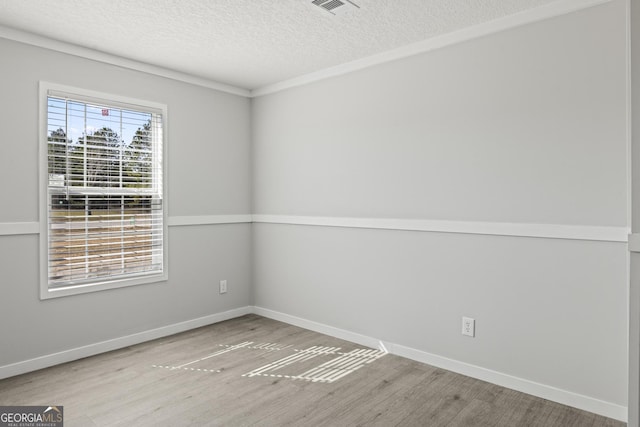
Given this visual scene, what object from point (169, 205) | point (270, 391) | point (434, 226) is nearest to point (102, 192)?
point (169, 205)

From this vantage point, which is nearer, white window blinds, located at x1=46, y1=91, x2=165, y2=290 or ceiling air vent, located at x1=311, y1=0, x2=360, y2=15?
ceiling air vent, located at x1=311, y1=0, x2=360, y2=15

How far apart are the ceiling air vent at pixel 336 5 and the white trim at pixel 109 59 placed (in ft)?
5.95

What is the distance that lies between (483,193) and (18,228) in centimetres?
319

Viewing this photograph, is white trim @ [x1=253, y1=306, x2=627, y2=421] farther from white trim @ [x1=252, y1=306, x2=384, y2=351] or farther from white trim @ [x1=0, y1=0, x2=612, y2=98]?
white trim @ [x1=0, y1=0, x2=612, y2=98]

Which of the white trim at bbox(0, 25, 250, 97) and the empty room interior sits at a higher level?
the white trim at bbox(0, 25, 250, 97)

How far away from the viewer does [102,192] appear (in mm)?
3340

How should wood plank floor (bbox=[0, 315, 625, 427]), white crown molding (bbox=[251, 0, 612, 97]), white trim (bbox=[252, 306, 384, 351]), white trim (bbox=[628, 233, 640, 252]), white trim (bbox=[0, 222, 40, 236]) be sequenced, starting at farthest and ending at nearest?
white trim (bbox=[252, 306, 384, 351]) → white trim (bbox=[0, 222, 40, 236]) → white crown molding (bbox=[251, 0, 612, 97]) → wood plank floor (bbox=[0, 315, 625, 427]) → white trim (bbox=[628, 233, 640, 252])

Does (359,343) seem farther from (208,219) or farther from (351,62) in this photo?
(351,62)

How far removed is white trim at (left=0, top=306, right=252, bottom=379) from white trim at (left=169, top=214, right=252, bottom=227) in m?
0.91

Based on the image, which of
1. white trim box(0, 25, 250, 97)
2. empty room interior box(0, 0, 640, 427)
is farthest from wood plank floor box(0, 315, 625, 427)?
white trim box(0, 25, 250, 97)

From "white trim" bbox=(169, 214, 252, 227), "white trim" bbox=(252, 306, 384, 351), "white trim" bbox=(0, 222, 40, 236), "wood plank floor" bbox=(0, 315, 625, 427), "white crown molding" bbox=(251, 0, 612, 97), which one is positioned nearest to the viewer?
"wood plank floor" bbox=(0, 315, 625, 427)

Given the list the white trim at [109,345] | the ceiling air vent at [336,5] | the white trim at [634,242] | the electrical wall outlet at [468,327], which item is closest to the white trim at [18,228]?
the white trim at [109,345]

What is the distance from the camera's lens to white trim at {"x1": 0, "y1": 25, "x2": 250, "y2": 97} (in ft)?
9.36

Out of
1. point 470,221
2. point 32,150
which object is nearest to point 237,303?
point 32,150
